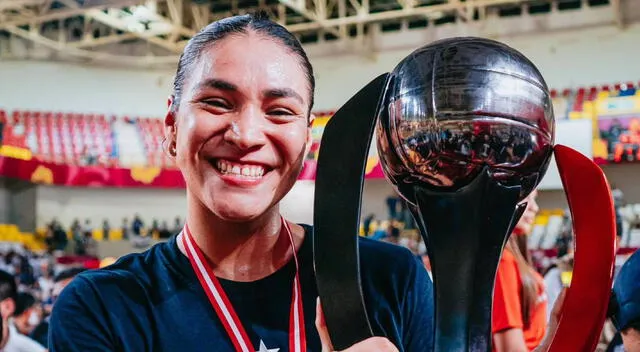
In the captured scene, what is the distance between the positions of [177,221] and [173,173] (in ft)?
2.72

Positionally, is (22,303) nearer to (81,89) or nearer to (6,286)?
(6,286)

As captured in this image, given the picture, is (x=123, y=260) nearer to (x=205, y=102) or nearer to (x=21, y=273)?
(x=205, y=102)

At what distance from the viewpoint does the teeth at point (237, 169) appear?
2.64 feet

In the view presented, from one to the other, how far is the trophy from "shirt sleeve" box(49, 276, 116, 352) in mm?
272

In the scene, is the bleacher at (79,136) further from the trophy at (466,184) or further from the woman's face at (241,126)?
the trophy at (466,184)

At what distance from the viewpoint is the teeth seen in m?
0.80

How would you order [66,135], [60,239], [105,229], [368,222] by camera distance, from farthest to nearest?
[66,135], [105,229], [60,239], [368,222]

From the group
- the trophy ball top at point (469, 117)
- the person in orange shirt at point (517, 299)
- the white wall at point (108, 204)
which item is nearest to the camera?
the trophy ball top at point (469, 117)

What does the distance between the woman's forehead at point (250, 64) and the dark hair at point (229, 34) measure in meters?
0.01

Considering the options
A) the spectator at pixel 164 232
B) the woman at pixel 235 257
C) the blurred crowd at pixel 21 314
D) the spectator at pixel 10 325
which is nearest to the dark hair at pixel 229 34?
the woman at pixel 235 257

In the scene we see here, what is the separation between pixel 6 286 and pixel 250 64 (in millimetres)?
3298

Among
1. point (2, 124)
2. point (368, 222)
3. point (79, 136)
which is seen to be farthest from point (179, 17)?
point (368, 222)

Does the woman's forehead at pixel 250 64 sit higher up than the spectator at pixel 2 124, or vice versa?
the woman's forehead at pixel 250 64

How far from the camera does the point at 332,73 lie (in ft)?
44.0
